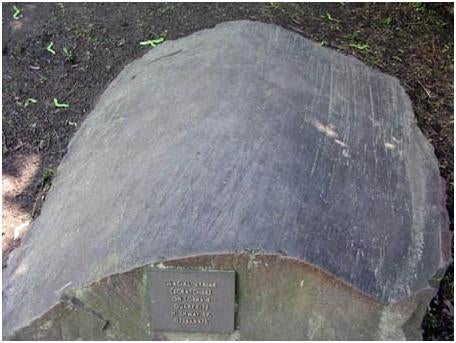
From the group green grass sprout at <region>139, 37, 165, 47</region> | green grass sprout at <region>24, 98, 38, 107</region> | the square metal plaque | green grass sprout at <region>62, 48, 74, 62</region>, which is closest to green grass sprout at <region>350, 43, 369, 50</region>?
green grass sprout at <region>139, 37, 165, 47</region>

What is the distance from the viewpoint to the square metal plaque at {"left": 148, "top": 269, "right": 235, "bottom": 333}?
2504mm

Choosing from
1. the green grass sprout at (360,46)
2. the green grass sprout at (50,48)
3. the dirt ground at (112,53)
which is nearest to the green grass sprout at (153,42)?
the dirt ground at (112,53)

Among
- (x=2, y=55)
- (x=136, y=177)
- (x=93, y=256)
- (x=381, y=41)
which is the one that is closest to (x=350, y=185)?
(x=136, y=177)

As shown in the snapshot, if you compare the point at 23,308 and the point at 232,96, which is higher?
the point at 232,96

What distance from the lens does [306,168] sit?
2.79 m

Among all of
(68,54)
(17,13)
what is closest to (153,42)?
(68,54)

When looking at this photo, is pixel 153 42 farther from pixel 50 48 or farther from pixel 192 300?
pixel 192 300

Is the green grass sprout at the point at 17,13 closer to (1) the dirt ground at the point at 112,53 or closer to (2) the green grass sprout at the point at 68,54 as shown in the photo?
(1) the dirt ground at the point at 112,53

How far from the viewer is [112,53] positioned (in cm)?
508

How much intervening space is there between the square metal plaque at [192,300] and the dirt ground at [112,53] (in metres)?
1.26

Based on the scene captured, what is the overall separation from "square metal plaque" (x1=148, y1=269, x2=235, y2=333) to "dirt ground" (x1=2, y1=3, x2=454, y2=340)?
49.7 inches

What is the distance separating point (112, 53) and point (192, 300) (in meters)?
2.90

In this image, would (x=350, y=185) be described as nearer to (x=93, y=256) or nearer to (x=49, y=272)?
(x=93, y=256)

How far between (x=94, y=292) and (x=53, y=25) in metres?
3.39
